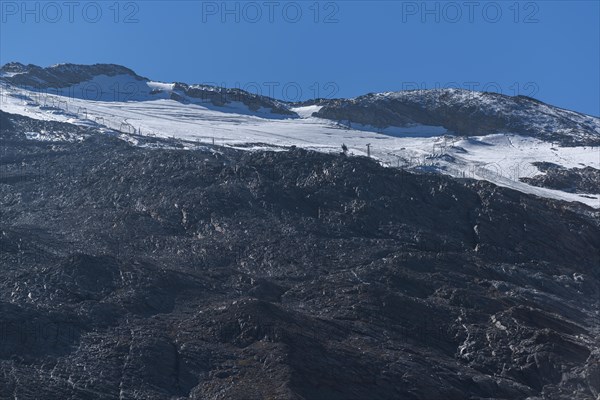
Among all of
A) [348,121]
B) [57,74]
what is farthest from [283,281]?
[57,74]

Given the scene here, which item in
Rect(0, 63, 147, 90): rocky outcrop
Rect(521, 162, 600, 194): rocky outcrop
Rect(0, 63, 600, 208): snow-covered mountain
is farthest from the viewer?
Rect(0, 63, 147, 90): rocky outcrop

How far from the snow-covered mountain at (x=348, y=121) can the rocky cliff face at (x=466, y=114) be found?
0.10 metres

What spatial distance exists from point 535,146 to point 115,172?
41.4 meters

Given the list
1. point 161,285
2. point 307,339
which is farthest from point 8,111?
point 307,339

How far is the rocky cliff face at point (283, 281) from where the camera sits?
38312mm

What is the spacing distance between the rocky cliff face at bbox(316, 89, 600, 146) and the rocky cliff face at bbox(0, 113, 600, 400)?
30.3 metres

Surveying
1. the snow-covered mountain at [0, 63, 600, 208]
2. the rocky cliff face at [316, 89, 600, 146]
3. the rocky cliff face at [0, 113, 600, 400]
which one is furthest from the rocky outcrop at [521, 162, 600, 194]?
the rocky cliff face at [316, 89, 600, 146]

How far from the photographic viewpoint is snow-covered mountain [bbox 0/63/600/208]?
279 ft

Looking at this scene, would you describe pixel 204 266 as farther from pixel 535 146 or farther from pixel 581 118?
pixel 581 118

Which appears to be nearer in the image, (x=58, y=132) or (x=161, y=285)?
(x=161, y=285)

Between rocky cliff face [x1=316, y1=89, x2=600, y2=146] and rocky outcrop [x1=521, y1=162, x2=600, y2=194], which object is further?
rocky cliff face [x1=316, y1=89, x2=600, y2=146]

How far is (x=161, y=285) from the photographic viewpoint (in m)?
45.0

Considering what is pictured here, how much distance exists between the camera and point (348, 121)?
103 meters

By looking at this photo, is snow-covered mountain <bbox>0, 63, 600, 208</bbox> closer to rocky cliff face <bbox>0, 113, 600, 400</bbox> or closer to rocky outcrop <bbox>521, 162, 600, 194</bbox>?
rocky outcrop <bbox>521, 162, 600, 194</bbox>
